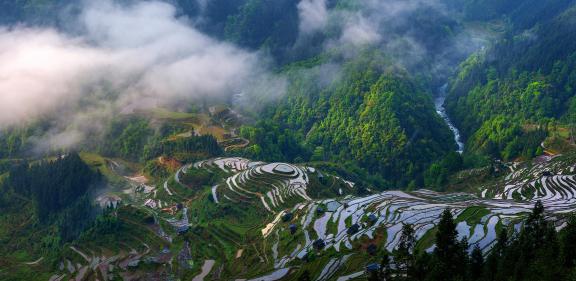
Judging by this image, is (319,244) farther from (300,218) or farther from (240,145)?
(240,145)

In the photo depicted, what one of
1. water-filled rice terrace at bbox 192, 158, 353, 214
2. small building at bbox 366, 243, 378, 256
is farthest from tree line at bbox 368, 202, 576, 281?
water-filled rice terrace at bbox 192, 158, 353, 214

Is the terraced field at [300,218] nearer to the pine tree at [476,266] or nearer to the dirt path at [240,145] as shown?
the pine tree at [476,266]

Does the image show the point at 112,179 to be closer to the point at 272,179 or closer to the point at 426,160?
the point at 272,179

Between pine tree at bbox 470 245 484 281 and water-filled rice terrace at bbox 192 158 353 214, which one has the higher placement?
pine tree at bbox 470 245 484 281

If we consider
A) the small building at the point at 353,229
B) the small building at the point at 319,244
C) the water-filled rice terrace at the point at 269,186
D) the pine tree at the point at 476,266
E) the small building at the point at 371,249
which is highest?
the pine tree at the point at 476,266

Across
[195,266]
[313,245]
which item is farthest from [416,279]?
[195,266]

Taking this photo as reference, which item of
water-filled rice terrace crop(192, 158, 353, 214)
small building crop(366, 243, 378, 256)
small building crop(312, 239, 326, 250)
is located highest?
small building crop(366, 243, 378, 256)

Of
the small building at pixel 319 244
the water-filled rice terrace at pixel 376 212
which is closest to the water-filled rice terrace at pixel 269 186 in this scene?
the water-filled rice terrace at pixel 376 212

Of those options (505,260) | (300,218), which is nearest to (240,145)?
(300,218)

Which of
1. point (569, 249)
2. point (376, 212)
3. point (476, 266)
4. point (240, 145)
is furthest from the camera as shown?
point (240, 145)

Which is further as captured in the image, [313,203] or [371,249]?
[313,203]

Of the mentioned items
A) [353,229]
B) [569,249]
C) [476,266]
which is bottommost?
[353,229]

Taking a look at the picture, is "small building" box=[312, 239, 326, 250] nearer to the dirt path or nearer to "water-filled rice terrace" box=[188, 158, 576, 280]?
"water-filled rice terrace" box=[188, 158, 576, 280]
